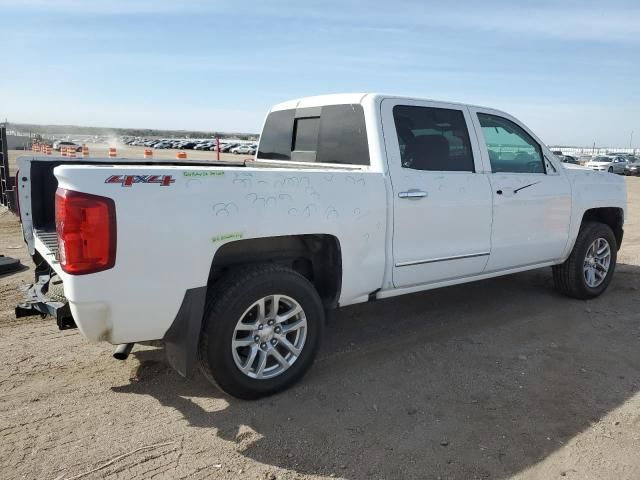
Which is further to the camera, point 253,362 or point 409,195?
point 409,195

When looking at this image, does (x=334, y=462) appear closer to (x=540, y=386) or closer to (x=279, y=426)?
(x=279, y=426)

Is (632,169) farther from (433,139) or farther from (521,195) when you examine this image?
(433,139)

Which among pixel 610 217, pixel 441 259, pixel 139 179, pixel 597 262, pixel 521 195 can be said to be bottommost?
pixel 597 262

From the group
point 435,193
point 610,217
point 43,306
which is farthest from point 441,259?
point 610,217

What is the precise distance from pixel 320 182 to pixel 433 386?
1.61 metres

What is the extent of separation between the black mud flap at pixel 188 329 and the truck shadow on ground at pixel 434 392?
0.42m

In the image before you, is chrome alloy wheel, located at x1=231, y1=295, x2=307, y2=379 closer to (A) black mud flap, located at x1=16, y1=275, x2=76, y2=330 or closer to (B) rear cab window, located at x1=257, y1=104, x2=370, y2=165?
(A) black mud flap, located at x1=16, y1=275, x2=76, y2=330

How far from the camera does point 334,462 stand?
9.23 ft

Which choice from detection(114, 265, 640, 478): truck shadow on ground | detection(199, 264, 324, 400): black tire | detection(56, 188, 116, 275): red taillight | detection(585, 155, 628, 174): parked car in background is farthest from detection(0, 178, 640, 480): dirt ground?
detection(585, 155, 628, 174): parked car in background

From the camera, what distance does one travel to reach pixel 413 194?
392 centimetres

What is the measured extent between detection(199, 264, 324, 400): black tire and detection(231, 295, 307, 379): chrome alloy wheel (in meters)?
0.04

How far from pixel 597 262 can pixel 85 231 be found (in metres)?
5.22

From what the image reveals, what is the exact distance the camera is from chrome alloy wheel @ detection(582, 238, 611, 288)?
5695 mm

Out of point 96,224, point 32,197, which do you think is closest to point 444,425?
point 96,224
